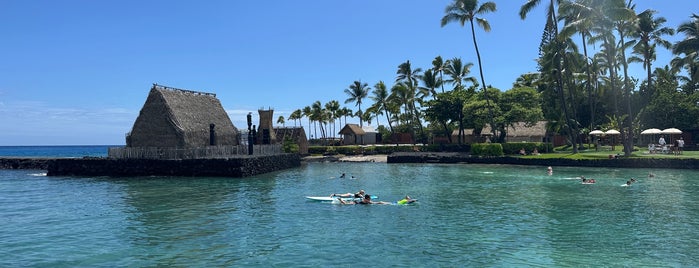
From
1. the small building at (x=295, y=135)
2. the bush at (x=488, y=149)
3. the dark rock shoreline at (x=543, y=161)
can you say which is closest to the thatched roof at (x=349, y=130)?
the small building at (x=295, y=135)

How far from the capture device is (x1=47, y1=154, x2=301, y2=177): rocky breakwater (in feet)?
141

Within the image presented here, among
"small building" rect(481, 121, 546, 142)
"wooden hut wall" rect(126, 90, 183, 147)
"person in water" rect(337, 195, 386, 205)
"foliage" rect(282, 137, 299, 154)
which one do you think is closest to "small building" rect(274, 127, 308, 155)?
"foliage" rect(282, 137, 299, 154)

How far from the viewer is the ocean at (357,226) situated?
14.8m

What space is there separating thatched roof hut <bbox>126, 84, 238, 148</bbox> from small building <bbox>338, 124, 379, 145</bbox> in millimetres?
40972

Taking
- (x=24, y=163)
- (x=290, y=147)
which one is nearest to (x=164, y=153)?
(x=290, y=147)

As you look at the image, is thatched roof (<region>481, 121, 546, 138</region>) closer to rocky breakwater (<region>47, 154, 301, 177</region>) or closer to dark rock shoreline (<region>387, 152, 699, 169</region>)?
dark rock shoreline (<region>387, 152, 699, 169</region>)

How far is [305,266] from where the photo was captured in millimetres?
13906

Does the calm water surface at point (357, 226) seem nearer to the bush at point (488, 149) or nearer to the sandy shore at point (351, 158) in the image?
the bush at point (488, 149)

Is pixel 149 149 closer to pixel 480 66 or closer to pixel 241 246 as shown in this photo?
pixel 241 246

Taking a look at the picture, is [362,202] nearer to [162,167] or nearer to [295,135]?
[162,167]

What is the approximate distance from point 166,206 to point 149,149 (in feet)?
71.6

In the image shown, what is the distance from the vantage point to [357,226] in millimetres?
19828

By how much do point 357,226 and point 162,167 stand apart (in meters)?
30.1

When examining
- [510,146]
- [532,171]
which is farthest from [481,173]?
[510,146]
